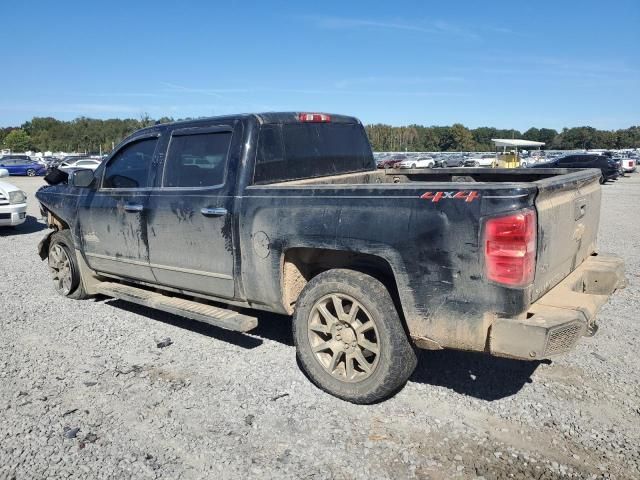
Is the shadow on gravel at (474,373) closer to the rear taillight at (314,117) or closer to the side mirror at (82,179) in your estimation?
the rear taillight at (314,117)

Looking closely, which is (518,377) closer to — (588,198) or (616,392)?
(616,392)

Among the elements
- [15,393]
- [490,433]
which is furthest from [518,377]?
[15,393]

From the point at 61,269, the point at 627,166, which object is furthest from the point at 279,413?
the point at 627,166

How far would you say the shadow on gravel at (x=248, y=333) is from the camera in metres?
4.92

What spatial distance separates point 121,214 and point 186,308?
4.11 feet

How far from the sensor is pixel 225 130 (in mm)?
4379

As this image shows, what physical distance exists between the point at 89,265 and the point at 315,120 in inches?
118

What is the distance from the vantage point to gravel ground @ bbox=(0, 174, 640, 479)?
297 centimetres

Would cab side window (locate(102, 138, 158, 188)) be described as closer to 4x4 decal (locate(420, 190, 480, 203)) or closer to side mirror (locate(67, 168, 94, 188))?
side mirror (locate(67, 168, 94, 188))

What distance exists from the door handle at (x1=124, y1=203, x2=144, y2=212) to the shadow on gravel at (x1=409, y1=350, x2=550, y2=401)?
9.23 feet

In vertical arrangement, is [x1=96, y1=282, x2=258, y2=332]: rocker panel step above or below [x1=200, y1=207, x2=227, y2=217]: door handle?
below

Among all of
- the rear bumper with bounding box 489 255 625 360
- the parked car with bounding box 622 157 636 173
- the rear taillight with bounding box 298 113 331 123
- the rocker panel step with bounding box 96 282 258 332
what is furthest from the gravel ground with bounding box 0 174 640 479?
the parked car with bounding box 622 157 636 173

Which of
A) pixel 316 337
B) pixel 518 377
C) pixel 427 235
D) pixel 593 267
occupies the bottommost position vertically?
pixel 518 377

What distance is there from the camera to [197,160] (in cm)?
457
